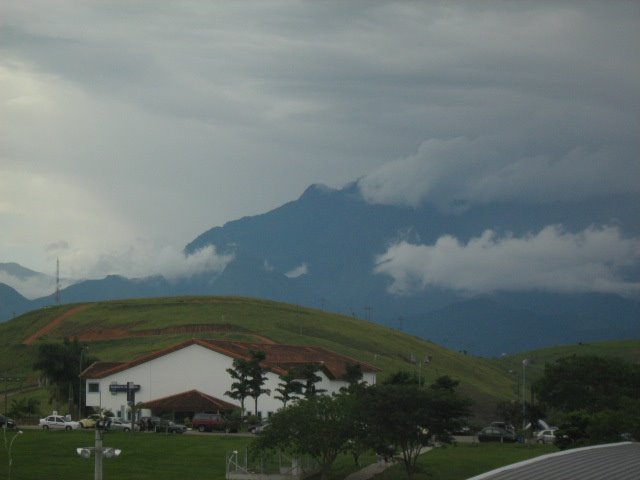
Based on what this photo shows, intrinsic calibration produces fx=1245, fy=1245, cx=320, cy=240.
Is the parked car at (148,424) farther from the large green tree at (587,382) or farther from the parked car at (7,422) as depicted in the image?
the large green tree at (587,382)

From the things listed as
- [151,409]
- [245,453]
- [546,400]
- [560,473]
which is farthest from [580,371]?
[560,473]

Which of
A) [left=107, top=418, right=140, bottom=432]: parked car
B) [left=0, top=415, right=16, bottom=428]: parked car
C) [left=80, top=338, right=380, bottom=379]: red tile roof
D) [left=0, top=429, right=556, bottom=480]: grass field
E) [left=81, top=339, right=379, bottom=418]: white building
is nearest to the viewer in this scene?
[left=0, top=429, right=556, bottom=480]: grass field

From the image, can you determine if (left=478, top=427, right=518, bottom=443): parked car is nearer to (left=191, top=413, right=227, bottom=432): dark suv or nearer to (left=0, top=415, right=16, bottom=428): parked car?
(left=191, top=413, right=227, bottom=432): dark suv

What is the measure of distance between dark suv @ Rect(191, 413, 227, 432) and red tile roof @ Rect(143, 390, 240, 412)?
6952 millimetres

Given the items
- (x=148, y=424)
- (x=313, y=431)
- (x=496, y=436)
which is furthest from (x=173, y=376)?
(x=313, y=431)

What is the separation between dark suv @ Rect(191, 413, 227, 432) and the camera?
120188mm

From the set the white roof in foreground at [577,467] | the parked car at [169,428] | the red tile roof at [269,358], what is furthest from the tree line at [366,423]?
the red tile roof at [269,358]

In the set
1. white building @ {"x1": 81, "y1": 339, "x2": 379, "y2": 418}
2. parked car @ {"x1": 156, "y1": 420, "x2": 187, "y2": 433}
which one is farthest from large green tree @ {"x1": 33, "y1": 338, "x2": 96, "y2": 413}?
parked car @ {"x1": 156, "y1": 420, "x2": 187, "y2": 433}

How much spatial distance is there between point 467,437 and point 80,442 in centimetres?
3895

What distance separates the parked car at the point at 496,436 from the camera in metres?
115

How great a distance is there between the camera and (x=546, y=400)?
426ft

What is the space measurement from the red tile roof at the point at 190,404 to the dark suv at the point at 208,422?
6.95 meters

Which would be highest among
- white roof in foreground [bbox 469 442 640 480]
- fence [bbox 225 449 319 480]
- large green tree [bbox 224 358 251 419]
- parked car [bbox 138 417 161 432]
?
large green tree [bbox 224 358 251 419]

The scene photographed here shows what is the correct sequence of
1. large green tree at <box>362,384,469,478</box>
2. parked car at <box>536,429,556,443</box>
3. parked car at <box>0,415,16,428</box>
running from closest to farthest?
large green tree at <box>362,384,469,478</box>
parked car at <box>536,429,556,443</box>
parked car at <box>0,415,16,428</box>
